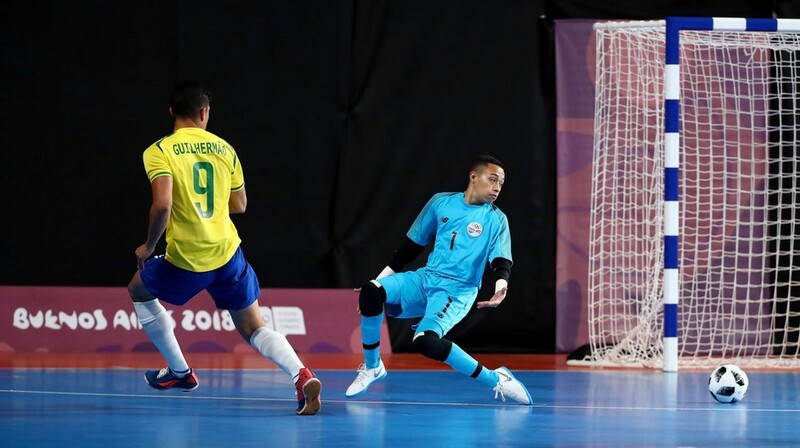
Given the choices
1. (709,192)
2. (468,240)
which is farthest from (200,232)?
(709,192)

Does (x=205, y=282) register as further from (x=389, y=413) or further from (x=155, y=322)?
(x=389, y=413)

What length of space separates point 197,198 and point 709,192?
18.3 ft

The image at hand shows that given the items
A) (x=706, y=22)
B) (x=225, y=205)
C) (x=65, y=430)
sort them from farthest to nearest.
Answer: (x=706, y=22)
(x=225, y=205)
(x=65, y=430)

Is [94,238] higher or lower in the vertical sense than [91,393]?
higher

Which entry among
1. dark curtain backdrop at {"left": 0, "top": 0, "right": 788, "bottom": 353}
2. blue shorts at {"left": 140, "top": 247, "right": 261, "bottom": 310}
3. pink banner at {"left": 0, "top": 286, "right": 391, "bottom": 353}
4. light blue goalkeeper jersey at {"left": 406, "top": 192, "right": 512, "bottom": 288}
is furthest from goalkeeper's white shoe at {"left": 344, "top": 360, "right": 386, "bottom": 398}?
dark curtain backdrop at {"left": 0, "top": 0, "right": 788, "bottom": 353}

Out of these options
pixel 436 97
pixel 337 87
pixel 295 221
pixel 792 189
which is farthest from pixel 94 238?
pixel 792 189

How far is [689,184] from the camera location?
9.97m

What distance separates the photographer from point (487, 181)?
663 centimetres

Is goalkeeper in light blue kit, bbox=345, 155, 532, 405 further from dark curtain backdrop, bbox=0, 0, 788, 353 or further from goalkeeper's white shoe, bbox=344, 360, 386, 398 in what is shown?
dark curtain backdrop, bbox=0, 0, 788, 353

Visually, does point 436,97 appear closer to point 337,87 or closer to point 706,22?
point 337,87

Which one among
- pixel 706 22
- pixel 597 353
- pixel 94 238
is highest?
pixel 706 22

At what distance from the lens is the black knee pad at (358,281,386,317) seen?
6.46 m

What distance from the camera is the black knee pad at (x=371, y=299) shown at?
21.2 feet

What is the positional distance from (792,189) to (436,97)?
3.01 metres
